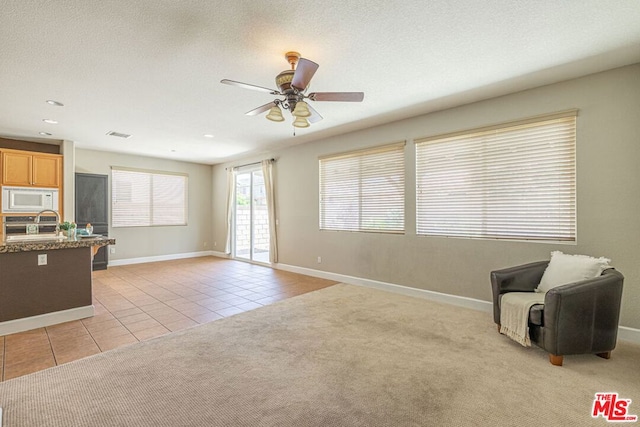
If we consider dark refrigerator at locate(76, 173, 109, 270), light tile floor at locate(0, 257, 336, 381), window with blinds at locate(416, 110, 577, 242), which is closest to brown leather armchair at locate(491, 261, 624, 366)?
window with blinds at locate(416, 110, 577, 242)

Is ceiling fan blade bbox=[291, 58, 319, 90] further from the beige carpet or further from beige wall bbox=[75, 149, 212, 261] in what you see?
beige wall bbox=[75, 149, 212, 261]

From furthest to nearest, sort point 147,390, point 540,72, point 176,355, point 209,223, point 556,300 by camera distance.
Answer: point 209,223 → point 540,72 → point 176,355 → point 556,300 → point 147,390

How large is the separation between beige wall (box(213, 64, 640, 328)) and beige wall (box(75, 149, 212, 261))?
3771 mm

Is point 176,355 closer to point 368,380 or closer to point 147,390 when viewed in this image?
point 147,390

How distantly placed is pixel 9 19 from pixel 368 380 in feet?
12.6

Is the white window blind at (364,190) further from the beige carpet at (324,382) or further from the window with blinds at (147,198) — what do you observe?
the window with blinds at (147,198)

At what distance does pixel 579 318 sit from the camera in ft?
7.88

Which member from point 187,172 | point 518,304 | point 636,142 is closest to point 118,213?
point 187,172

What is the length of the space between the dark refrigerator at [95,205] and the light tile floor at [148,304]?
39 cm

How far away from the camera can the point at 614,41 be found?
2.52 m

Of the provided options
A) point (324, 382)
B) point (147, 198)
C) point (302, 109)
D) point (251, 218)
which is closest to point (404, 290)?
point (324, 382)

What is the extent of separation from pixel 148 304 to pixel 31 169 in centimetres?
393

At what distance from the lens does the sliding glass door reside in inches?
288

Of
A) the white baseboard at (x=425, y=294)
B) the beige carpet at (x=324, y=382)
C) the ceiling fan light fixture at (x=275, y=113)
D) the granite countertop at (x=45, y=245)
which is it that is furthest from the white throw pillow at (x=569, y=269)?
the granite countertop at (x=45, y=245)
